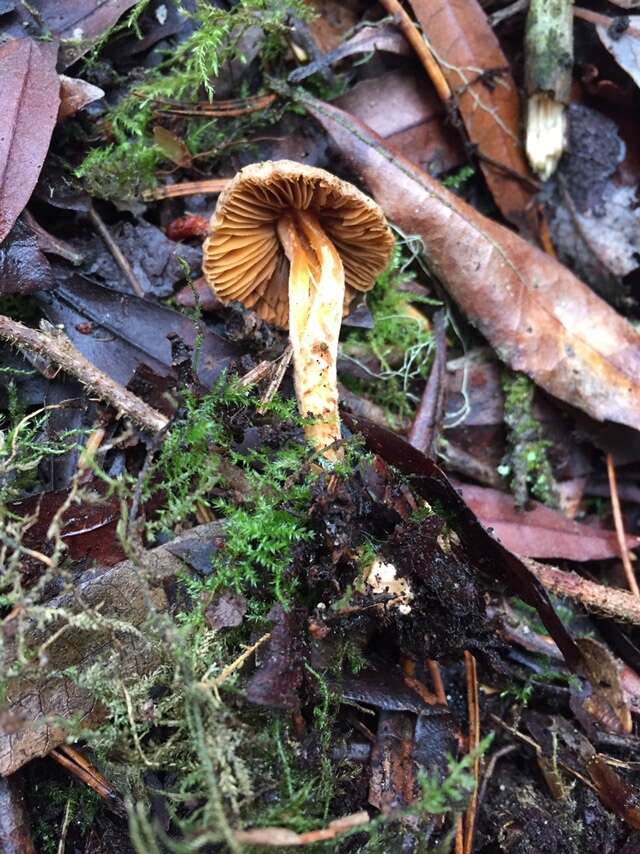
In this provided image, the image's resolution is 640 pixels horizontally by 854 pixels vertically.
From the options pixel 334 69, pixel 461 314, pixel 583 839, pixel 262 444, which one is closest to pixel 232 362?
pixel 262 444

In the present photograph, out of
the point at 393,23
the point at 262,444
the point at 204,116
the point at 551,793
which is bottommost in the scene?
the point at 551,793

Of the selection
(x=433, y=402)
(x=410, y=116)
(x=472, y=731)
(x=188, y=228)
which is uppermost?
(x=410, y=116)

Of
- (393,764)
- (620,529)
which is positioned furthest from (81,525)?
(620,529)

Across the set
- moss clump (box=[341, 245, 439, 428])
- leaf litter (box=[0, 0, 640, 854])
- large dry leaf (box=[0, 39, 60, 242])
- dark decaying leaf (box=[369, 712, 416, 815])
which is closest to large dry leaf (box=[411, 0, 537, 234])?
leaf litter (box=[0, 0, 640, 854])

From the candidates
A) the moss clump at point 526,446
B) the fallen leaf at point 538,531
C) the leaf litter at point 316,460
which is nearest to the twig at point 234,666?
the leaf litter at point 316,460

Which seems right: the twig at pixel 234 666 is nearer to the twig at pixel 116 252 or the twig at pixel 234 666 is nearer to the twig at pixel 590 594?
the twig at pixel 590 594

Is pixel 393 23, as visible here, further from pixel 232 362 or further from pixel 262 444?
pixel 262 444

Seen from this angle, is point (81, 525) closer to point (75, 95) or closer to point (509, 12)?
point (75, 95)
